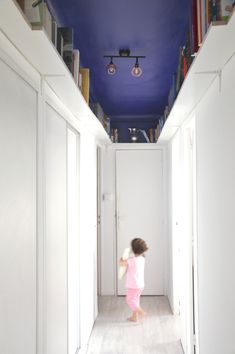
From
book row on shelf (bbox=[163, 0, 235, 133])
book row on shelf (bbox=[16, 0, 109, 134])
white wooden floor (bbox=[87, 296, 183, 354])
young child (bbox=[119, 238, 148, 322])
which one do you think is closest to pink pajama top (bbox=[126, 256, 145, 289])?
young child (bbox=[119, 238, 148, 322])

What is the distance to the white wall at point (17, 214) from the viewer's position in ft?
4.42

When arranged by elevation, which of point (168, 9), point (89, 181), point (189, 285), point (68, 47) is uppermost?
point (168, 9)

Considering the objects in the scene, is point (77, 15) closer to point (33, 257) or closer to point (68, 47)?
point (68, 47)

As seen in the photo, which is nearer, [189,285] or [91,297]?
[189,285]

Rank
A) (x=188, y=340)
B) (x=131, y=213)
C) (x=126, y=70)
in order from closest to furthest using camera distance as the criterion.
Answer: (x=188, y=340) < (x=126, y=70) < (x=131, y=213)

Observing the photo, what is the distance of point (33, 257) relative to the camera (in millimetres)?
1734

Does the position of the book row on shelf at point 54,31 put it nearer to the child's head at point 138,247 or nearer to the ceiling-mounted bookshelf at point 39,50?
the ceiling-mounted bookshelf at point 39,50

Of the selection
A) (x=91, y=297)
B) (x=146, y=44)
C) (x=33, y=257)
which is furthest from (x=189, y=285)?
(x=146, y=44)

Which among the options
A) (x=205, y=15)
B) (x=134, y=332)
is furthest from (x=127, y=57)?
(x=134, y=332)

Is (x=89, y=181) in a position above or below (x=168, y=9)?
below

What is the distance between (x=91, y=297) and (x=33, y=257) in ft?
7.31

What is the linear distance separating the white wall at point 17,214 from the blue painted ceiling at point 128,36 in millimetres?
1000

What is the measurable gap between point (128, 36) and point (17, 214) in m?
1.92

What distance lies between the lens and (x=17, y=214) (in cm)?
150
